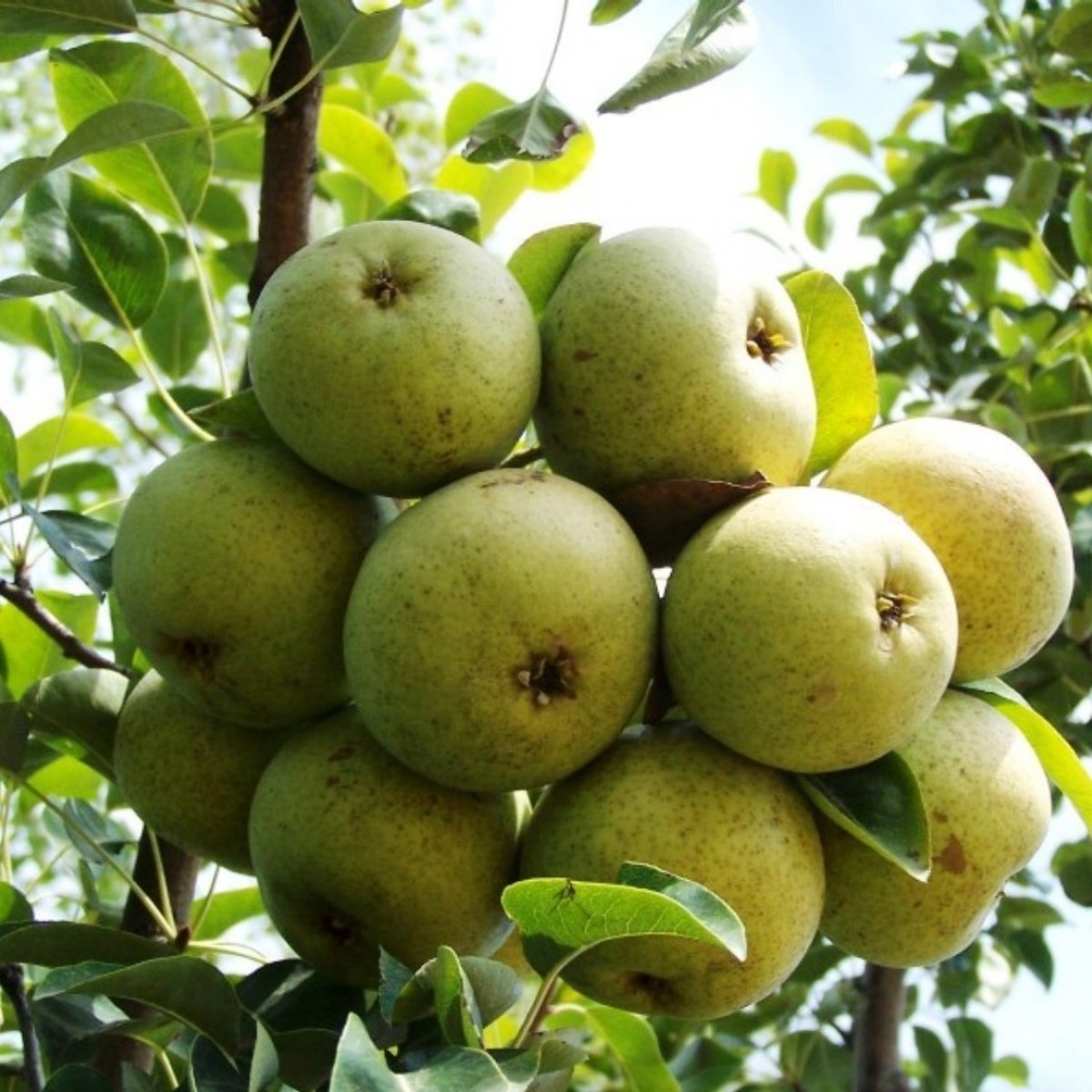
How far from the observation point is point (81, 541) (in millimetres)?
→ 1918

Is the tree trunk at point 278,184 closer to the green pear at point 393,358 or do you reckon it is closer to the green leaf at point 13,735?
the green leaf at point 13,735

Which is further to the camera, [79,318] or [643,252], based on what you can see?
[79,318]

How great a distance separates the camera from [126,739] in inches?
71.2

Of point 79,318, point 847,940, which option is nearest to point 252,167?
point 847,940

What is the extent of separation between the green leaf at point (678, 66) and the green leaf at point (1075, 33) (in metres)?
1.17

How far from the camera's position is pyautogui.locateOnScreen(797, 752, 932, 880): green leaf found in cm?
142

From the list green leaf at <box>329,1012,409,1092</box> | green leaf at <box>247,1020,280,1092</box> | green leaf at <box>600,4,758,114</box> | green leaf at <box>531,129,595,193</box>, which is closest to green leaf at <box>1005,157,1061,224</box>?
green leaf at <box>531,129,595,193</box>

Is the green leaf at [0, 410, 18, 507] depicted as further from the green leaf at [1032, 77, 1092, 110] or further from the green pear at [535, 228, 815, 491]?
the green leaf at [1032, 77, 1092, 110]

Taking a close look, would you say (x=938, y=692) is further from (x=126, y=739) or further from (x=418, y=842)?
(x=126, y=739)

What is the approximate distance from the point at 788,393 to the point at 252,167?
1.20 m

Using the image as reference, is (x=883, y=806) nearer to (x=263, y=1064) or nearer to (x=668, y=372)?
(x=668, y=372)

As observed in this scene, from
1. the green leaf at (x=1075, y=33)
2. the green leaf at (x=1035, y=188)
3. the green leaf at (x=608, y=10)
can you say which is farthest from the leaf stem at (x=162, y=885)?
the green leaf at (x=1035, y=188)

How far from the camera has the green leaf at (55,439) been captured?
2512mm

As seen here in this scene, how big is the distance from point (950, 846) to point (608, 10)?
35.8 inches
